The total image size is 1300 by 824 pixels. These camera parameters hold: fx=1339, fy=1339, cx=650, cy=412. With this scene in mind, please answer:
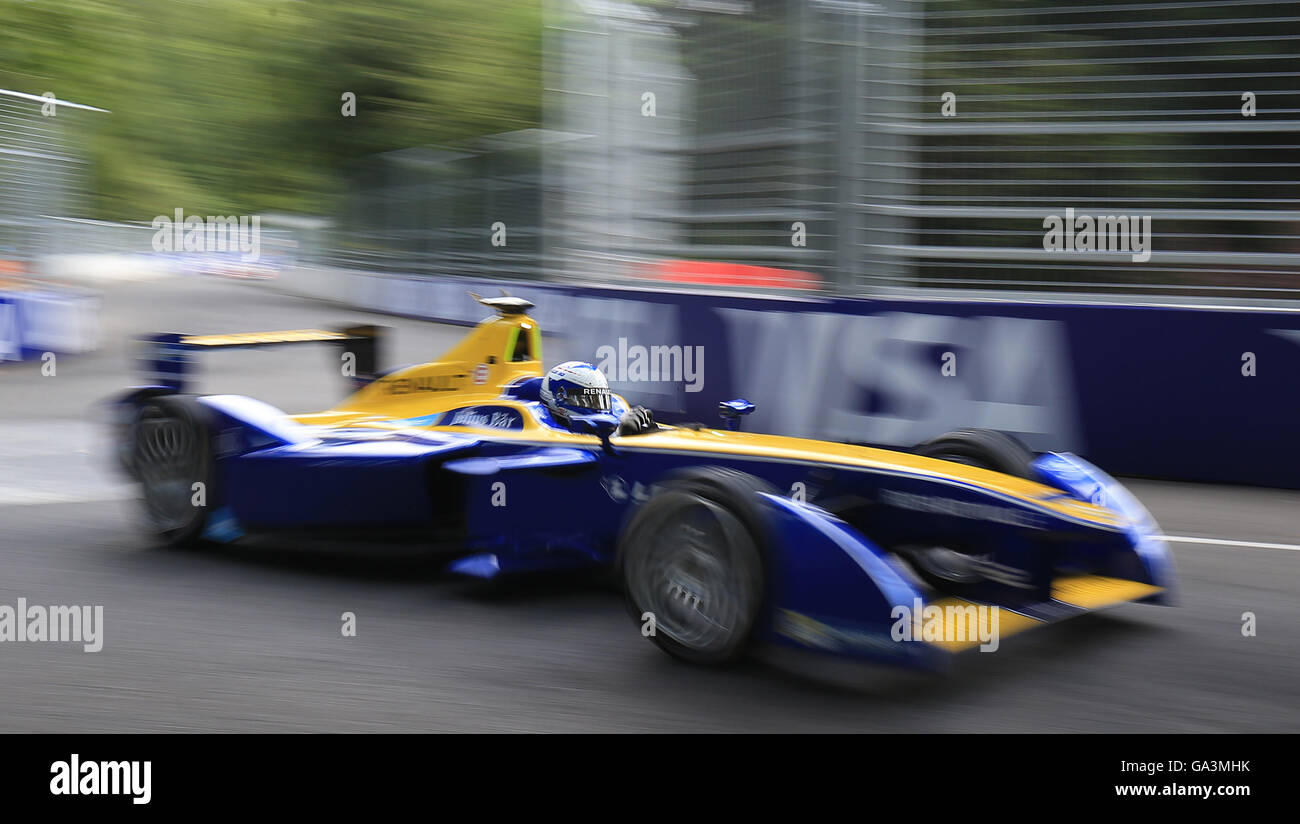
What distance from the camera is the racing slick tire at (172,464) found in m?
6.02

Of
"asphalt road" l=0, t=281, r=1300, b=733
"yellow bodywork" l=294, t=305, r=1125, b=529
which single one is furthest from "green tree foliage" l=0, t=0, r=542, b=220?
"asphalt road" l=0, t=281, r=1300, b=733

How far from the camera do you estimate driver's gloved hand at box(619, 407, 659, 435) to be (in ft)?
16.4

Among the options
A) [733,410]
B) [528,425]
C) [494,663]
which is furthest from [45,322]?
[494,663]

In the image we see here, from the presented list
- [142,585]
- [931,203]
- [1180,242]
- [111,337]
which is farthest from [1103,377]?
[111,337]

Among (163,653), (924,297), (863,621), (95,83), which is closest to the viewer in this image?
(863,621)

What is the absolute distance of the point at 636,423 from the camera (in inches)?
199

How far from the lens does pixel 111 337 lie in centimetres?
2023

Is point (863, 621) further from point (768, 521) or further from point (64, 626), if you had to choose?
point (64, 626)

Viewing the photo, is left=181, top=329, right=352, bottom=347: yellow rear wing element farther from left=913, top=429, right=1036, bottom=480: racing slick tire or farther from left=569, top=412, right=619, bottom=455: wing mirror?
left=913, top=429, right=1036, bottom=480: racing slick tire

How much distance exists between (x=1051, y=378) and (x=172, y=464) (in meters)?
5.19

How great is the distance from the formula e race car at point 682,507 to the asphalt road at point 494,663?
0.56ft

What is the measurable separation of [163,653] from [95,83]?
43.2m

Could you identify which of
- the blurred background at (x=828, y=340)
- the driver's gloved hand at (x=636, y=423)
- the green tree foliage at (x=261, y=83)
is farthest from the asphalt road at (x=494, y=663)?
the green tree foliage at (x=261, y=83)
